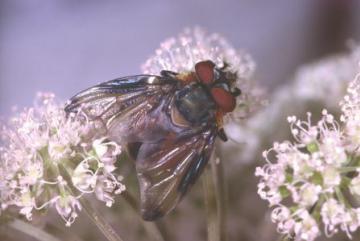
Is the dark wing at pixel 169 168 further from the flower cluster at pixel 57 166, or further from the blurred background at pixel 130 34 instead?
the blurred background at pixel 130 34

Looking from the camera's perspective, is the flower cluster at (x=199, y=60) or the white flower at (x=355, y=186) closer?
the white flower at (x=355, y=186)

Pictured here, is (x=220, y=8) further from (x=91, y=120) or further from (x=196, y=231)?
(x=91, y=120)

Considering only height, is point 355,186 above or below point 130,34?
below

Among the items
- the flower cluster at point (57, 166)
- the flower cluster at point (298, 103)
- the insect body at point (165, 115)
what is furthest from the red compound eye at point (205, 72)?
the flower cluster at point (298, 103)

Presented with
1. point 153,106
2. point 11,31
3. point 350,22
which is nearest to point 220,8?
point 350,22

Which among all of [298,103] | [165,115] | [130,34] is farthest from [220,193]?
[130,34]

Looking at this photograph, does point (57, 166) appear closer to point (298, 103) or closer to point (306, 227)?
point (306, 227)

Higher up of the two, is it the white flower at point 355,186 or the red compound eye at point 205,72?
the red compound eye at point 205,72
